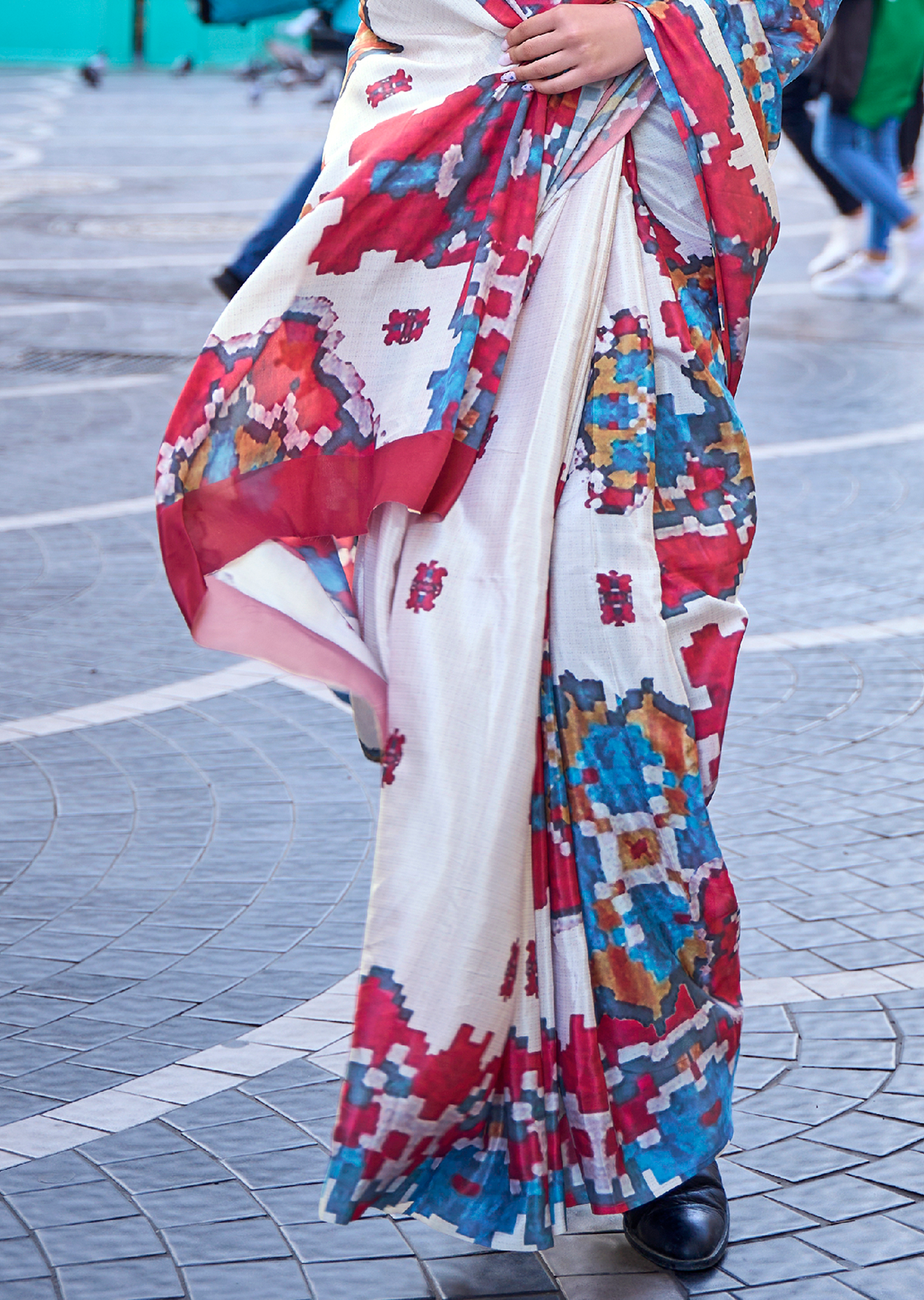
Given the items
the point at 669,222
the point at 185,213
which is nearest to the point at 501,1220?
the point at 669,222

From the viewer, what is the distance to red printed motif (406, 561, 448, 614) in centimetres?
226

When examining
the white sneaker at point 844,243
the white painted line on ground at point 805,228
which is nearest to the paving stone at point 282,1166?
the white sneaker at point 844,243

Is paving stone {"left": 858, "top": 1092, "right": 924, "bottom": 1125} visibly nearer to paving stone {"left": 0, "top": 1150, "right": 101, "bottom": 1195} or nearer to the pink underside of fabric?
the pink underside of fabric

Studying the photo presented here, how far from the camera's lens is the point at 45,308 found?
10125 mm

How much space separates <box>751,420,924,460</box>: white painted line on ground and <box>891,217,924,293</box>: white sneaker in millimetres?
3190

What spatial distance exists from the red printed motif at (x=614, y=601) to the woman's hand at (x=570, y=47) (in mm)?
633

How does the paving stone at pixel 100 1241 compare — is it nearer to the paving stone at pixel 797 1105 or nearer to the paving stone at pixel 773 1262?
the paving stone at pixel 773 1262

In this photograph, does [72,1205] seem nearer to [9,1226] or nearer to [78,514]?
[9,1226]

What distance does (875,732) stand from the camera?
435 centimetres

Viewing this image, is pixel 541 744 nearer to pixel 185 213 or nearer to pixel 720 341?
pixel 720 341

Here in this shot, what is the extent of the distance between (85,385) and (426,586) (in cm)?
633

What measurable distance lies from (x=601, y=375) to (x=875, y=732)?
2.27 metres

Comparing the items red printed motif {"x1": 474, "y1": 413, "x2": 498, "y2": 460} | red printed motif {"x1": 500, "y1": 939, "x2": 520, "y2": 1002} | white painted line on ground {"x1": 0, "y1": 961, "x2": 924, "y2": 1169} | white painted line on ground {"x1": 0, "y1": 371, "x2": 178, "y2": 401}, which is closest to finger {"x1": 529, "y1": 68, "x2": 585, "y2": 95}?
red printed motif {"x1": 474, "y1": 413, "x2": 498, "y2": 460}

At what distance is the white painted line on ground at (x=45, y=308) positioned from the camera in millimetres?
9953
